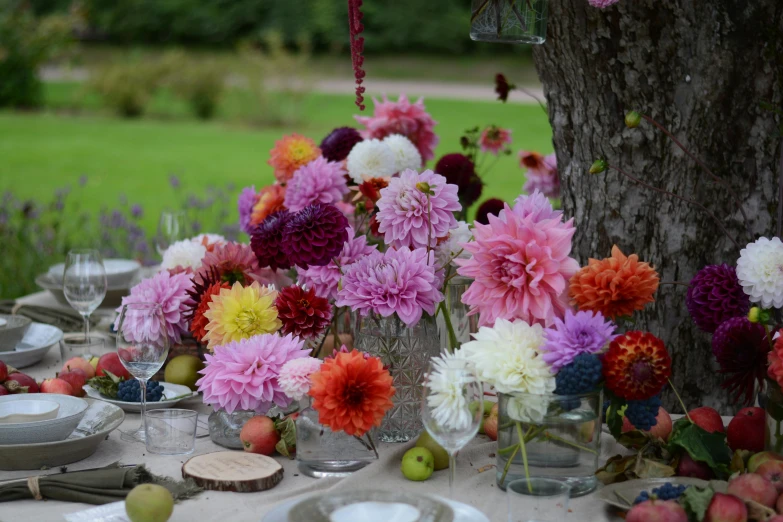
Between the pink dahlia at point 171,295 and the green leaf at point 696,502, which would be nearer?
the green leaf at point 696,502

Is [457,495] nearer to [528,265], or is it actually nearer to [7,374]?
[528,265]

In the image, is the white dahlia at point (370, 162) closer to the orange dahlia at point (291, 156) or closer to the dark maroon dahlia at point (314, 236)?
the orange dahlia at point (291, 156)

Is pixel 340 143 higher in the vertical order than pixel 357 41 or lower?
lower

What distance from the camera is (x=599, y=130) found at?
2.14 meters

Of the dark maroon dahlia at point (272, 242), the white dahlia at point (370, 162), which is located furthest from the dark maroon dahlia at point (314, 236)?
the white dahlia at point (370, 162)

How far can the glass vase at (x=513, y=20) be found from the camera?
1.90m

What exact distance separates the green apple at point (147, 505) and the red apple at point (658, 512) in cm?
69

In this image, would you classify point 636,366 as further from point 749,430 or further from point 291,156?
point 291,156

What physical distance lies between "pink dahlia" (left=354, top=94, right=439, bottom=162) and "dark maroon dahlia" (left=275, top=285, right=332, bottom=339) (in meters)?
0.78

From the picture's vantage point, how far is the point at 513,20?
190 centimetres

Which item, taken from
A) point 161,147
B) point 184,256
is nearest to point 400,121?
point 184,256

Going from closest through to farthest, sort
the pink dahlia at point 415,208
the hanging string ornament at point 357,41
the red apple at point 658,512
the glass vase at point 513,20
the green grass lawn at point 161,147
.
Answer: the red apple at point 658,512, the hanging string ornament at point 357,41, the pink dahlia at point 415,208, the glass vase at point 513,20, the green grass lawn at point 161,147

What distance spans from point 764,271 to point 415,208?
634 millimetres

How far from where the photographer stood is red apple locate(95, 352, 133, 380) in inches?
82.5
